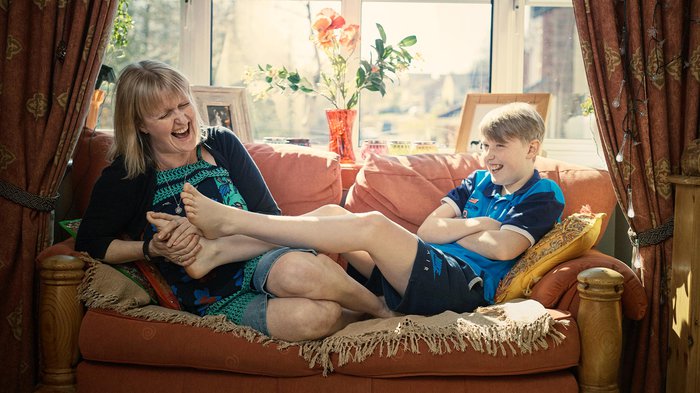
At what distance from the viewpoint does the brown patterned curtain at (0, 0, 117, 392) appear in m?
2.47

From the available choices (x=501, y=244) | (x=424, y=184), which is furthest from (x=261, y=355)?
(x=424, y=184)

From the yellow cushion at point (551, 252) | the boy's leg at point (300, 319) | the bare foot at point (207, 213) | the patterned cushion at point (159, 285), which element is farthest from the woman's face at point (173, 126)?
the yellow cushion at point (551, 252)

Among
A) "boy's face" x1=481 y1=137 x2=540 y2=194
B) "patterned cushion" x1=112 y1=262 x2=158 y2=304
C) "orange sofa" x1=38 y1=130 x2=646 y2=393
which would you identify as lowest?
"orange sofa" x1=38 y1=130 x2=646 y2=393

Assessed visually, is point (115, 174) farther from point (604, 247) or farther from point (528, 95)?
point (604, 247)

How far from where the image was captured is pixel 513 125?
2.37 m

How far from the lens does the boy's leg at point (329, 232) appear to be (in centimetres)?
209

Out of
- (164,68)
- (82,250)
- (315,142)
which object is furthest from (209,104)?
(82,250)

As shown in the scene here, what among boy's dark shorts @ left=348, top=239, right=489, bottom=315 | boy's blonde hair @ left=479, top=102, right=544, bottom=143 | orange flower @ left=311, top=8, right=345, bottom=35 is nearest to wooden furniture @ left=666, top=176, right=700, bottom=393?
boy's blonde hair @ left=479, top=102, right=544, bottom=143

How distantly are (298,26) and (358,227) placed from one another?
1.71m

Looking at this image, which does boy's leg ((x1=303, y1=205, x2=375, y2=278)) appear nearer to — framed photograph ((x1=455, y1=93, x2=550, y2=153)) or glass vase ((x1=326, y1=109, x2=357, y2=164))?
A: glass vase ((x1=326, y1=109, x2=357, y2=164))

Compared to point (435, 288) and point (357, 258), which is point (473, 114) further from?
point (435, 288)

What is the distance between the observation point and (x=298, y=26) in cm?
352

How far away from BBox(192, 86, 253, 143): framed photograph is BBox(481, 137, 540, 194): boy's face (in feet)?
4.01

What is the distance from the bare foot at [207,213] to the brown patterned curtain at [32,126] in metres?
0.72
